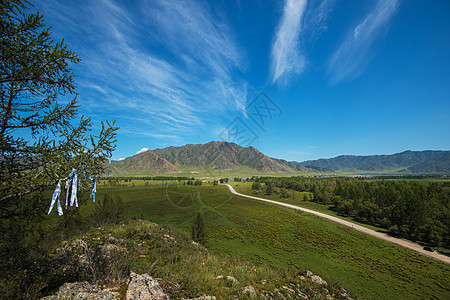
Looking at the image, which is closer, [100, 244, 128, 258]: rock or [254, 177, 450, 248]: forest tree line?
[100, 244, 128, 258]: rock

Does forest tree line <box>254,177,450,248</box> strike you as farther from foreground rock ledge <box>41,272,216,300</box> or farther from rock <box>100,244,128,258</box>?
rock <box>100,244,128,258</box>

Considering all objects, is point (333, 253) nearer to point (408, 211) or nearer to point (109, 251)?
point (408, 211)

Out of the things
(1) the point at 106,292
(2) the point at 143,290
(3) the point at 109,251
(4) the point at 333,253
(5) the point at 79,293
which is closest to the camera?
(5) the point at 79,293

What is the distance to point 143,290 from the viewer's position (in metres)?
4.70

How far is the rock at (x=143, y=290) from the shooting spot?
4465 millimetres

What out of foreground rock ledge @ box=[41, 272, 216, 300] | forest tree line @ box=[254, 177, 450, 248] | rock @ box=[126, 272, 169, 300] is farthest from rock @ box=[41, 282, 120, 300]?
forest tree line @ box=[254, 177, 450, 248]

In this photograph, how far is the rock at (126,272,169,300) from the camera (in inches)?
176

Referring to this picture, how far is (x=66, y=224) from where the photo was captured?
842 inches

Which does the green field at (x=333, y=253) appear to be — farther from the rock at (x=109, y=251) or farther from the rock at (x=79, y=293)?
the rock at (x=79, y=293)

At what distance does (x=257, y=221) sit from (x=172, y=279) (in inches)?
1943

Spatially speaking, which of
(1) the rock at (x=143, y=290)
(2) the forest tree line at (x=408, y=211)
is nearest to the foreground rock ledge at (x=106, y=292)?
(1) the rock at (x=143, y=290)

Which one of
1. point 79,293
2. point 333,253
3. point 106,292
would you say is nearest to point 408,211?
point 333,253

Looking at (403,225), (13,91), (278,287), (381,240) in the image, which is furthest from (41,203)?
(403,225)

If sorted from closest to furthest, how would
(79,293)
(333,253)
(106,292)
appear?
1. (79,293)
2. (106,292)
3. (333,253)
